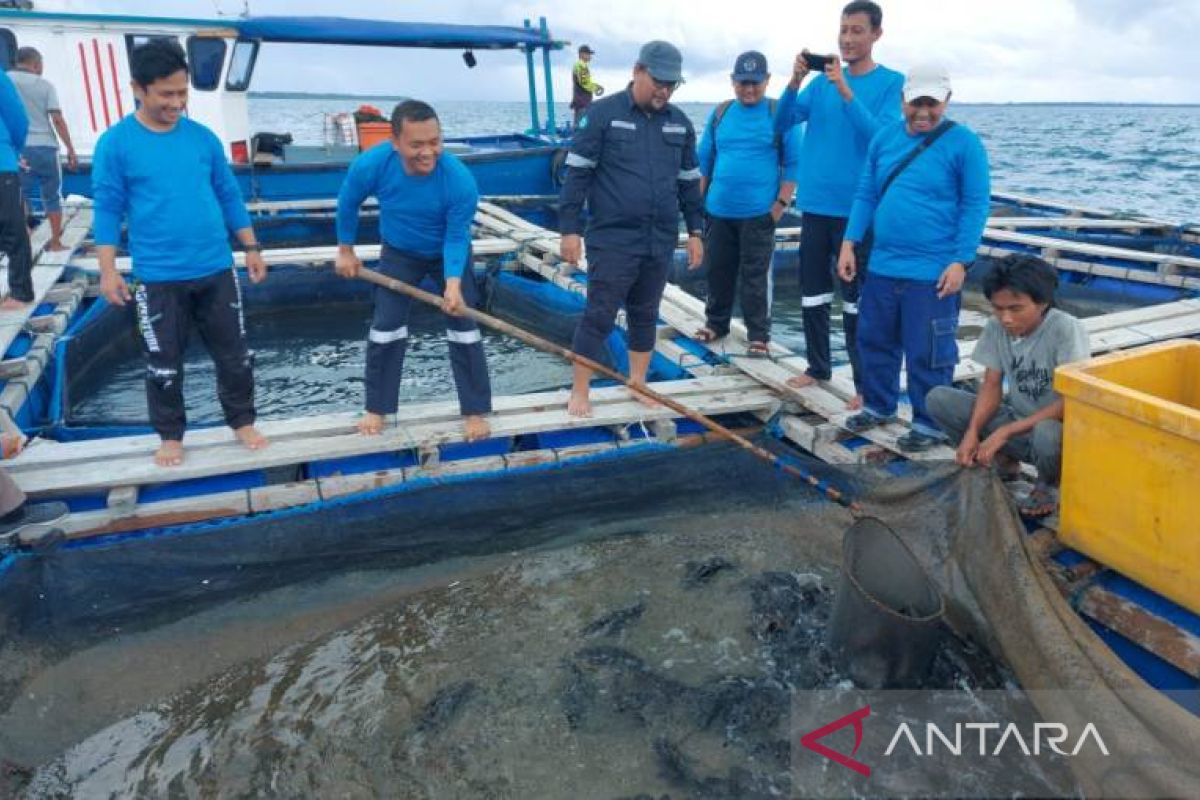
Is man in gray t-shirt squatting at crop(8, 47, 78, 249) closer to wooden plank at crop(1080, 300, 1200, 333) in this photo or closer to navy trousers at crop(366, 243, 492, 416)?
navy trousers at crop(366, 243, 492, 416)

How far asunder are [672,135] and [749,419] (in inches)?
72.6

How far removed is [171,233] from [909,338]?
12.2 ft

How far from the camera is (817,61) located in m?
4.98

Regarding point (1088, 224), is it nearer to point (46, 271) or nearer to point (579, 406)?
point (579, 406)

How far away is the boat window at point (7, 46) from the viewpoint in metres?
11.2

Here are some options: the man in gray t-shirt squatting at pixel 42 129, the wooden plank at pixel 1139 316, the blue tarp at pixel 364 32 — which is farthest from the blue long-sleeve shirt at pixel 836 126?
the blue tarp at pixel 364 32

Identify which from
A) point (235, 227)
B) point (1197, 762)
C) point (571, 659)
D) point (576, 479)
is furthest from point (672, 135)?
point (1197, 762)

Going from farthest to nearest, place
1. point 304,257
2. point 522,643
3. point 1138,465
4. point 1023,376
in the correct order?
point 304,257, point 1023,376, point 522,643, point 1138,465

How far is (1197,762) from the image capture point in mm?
2572

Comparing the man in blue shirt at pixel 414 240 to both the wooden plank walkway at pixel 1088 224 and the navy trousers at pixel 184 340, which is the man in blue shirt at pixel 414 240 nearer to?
the navy trousers at pixel 184 340

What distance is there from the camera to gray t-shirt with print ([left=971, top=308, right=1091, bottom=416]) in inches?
150

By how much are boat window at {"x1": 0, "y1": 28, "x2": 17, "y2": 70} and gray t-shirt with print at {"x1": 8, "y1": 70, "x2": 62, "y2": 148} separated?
386cm

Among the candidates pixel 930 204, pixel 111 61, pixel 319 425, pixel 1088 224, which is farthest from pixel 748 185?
pixel 111 61

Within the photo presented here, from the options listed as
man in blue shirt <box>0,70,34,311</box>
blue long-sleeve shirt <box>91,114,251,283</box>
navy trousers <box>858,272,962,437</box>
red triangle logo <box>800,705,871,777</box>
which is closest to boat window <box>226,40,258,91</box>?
man in blue shirt <box>0,70,34,311</box>
